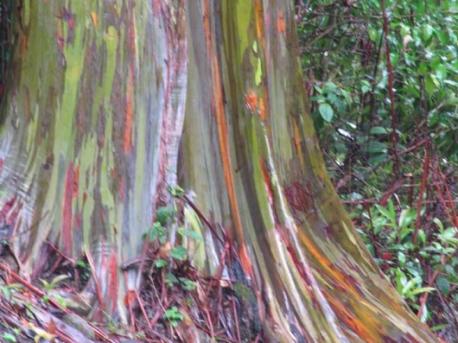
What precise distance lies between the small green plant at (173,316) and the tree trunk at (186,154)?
0.24m

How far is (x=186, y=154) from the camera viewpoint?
15.4 feet

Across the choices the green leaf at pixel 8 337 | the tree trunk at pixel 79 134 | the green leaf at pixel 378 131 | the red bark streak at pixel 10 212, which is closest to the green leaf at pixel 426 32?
the green leaf at pixel 378 131

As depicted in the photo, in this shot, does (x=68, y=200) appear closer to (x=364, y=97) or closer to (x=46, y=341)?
(x=46, y=341)

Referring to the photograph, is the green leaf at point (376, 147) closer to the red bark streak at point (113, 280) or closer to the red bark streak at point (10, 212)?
the red bark streak at point (113, 280)

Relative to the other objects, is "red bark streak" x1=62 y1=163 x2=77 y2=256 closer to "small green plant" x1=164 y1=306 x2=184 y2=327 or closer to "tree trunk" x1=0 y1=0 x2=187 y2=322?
"tree trunk" x1=0 y1=0 x2=187 y2=322

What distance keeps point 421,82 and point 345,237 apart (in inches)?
101

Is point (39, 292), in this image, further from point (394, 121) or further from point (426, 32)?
point (426, 32)

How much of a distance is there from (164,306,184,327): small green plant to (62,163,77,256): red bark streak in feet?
1.96

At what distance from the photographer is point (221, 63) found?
4.84 metres

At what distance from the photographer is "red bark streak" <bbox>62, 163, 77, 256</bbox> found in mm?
4051

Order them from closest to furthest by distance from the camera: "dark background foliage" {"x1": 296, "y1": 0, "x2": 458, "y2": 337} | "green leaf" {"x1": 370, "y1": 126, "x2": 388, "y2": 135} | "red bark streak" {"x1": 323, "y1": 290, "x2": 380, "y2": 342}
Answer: "red bark streak" {"x1": 323, "y1": 290, "x2": 380, "y2": 342}, "dark background foliage" {"x1": 296, "y1": 0, "x2": 458, "y2": 337}, "green leaf" {"x1": 370, "y1": 126, "x2": 388, "y2": 135}

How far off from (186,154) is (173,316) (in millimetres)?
950

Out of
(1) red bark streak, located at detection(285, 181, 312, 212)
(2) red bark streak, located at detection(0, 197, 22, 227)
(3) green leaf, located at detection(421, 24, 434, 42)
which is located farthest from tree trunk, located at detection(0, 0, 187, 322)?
(3) green leaf, located at detection(421, 24, 434, 42)

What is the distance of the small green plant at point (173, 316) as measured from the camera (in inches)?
167
